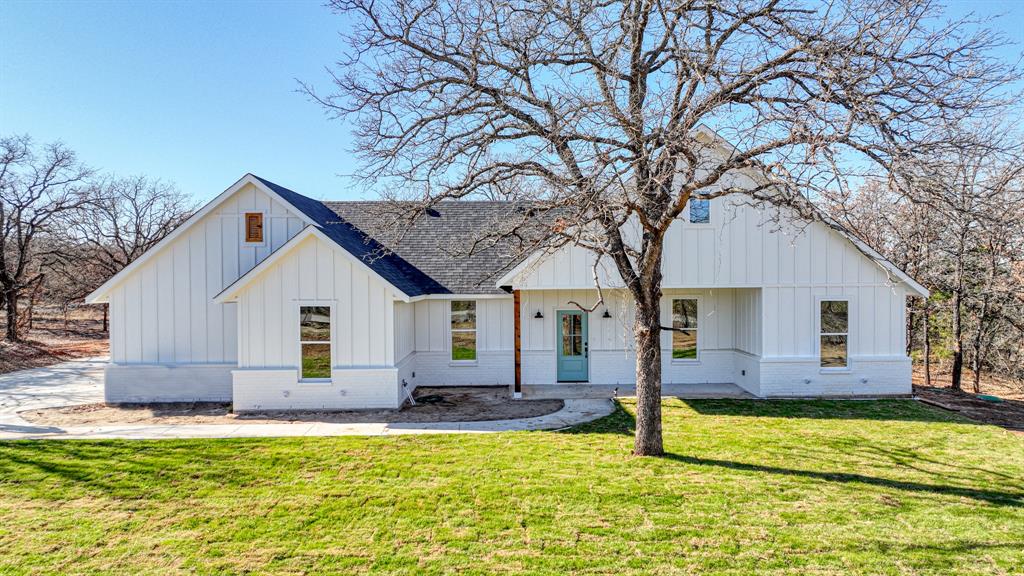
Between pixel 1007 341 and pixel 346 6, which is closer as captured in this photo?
pixel 346 6

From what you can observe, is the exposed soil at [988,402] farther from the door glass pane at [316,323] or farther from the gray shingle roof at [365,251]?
the door glass pane at [316,323]

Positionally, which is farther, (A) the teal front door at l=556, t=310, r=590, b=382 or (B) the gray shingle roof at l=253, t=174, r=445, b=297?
(A) the teal front door at l=556, t=310, r=590, b=382

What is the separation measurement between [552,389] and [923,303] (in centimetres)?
1393

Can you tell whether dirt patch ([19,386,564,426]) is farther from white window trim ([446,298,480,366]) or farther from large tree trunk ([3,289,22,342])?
large tree trunk ([3,289,22,342])

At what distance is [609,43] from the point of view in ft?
25.6

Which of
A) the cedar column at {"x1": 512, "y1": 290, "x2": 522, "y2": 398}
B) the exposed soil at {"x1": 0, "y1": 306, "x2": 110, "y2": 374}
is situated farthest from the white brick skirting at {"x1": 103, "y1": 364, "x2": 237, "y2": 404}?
the exposed soil at {"x1": 0, "y1": 306, "x2": 110, "y2": 374}

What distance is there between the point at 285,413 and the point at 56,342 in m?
24.5

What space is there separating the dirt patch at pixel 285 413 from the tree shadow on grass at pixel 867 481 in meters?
4.28

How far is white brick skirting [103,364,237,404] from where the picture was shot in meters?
13.4

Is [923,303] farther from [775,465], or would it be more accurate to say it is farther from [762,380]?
[775,465]

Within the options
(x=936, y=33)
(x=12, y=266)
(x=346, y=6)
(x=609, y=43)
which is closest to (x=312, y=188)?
(x=12, y=266)

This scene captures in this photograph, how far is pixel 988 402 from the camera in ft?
43.9

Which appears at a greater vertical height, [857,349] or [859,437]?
[857,349]

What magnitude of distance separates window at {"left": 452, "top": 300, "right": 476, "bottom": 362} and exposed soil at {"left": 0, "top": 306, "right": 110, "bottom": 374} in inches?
651
